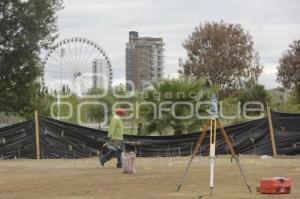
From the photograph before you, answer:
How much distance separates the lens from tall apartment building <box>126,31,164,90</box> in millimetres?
82562

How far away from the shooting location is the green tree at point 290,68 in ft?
147

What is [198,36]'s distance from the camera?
56125mm

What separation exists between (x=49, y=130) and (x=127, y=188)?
10.5 m

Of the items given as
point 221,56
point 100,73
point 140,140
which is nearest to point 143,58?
point 100,73

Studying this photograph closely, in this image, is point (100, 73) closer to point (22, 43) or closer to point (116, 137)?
point (22, 43)

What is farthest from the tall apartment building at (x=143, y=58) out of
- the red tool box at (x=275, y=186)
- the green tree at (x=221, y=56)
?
the red tool box at (x=275, y=186)

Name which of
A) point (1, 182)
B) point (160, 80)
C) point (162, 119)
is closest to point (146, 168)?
point (1, 182)

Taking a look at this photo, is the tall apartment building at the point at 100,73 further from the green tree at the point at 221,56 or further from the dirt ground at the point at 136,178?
the dirt ground at the point at 136,178

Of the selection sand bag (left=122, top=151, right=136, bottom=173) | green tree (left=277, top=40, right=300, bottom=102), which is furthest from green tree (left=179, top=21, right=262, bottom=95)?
sand bag (left=122, top=151, right=136, bottom=173)

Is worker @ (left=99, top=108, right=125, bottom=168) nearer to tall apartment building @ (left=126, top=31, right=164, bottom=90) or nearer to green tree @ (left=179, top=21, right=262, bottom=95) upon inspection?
green tree @ (left=179, top=21, right=262, bottom=95)

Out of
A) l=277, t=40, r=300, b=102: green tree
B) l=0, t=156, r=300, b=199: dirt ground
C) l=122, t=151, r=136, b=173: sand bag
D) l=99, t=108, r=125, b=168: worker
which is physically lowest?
l=0, t=156, r=300, b=199: dirt ground

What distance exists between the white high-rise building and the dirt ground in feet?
136

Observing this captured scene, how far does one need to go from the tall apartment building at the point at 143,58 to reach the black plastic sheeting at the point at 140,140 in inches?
2105

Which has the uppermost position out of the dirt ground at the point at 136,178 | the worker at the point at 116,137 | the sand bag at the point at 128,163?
the worker at the point at 116,137
